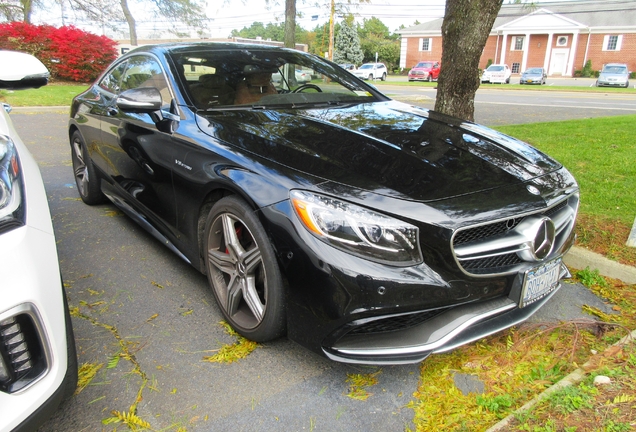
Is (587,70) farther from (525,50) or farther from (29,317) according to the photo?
(29,317)

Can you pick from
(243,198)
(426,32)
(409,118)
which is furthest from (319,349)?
(426,32)

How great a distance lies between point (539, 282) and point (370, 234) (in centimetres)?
89

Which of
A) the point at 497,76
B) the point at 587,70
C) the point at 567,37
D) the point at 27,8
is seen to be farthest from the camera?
the point at 567,37

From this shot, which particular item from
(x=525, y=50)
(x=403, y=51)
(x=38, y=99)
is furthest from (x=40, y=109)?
(x=403, y=51)

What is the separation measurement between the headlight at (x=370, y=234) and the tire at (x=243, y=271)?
0.33 metres

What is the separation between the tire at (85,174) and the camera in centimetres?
428

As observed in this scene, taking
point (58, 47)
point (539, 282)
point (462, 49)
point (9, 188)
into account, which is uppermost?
point (58, 47)

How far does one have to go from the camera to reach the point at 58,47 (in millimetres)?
18281

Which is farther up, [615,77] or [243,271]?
[615,77]

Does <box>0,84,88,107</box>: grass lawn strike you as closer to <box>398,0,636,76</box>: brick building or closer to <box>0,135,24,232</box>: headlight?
<box>0,135,24,232</box>: headlight

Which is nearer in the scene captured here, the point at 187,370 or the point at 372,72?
the point at 187,370

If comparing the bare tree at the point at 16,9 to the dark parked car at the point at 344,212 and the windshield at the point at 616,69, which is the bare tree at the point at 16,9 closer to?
the dark parked car at the point at 344,212

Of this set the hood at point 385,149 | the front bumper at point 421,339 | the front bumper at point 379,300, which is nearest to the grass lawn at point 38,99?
the hood at point 385,149

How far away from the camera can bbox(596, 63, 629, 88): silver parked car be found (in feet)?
102
